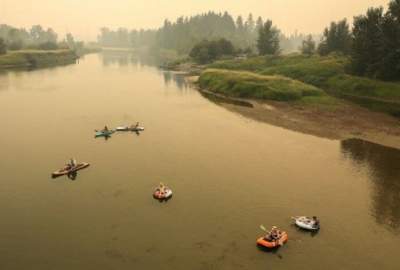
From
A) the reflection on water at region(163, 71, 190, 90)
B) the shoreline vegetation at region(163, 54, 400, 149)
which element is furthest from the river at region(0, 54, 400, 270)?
the reflection on water at region(163, 71, 190, 90)

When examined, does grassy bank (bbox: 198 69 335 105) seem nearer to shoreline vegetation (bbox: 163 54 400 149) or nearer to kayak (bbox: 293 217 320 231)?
shoreline vegetation (bbox: 163 54 400 149)

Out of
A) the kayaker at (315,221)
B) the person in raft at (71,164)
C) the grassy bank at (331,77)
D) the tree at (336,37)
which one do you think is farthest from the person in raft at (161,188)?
the tree at (336,37)

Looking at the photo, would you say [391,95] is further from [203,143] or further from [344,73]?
[203,143]

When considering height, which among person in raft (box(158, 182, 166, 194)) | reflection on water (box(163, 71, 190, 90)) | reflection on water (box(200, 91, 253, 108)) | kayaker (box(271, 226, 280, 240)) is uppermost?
reflection on water (box(163, 71, 190, 90))

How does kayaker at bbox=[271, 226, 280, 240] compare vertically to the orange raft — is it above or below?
above

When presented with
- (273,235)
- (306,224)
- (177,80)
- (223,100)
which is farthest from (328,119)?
(177,80)

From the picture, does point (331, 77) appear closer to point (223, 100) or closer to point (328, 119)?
point (223, 100)

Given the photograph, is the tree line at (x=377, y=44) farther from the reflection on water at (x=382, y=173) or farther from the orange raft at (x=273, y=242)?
the orange raft at (x=273, y=242)

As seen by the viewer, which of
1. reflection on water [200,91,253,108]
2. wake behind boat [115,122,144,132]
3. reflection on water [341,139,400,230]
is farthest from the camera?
reflection on water [200,91,253,108]
